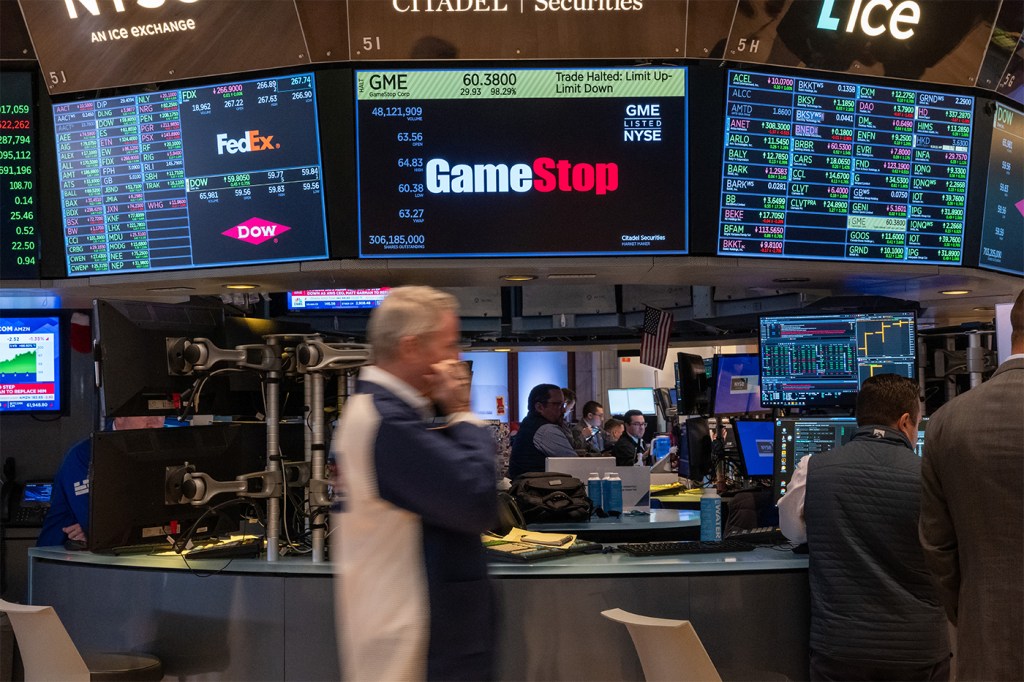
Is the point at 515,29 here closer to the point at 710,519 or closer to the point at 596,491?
the point at 710,519

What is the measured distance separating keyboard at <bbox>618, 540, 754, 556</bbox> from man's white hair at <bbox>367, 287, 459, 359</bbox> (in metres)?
1.98

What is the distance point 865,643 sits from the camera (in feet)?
10.6

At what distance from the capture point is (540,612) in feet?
11.5

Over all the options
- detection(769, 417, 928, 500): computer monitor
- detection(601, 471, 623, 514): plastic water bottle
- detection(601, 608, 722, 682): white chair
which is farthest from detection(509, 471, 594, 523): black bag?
detection(601, 608, 722, 682): white chair

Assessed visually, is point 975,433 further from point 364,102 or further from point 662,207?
point 364,102

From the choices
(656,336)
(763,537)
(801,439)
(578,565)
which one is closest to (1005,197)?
(801,439)

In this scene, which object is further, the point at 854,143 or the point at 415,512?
the point at 854,143

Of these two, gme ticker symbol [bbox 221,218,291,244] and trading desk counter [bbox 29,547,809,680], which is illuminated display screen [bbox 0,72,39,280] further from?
trading desk counter [bbox 29,547,809,680]

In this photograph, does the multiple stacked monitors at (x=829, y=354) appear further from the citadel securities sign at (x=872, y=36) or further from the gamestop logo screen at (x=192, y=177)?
the gamestop logo screen at (x=192, y=177)

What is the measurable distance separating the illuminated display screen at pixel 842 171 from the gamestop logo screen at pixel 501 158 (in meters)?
0.44

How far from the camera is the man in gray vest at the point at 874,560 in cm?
321

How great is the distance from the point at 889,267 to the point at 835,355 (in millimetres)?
449

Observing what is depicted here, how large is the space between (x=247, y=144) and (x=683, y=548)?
2369 mm

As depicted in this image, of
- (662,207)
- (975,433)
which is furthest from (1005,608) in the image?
(662,207)
